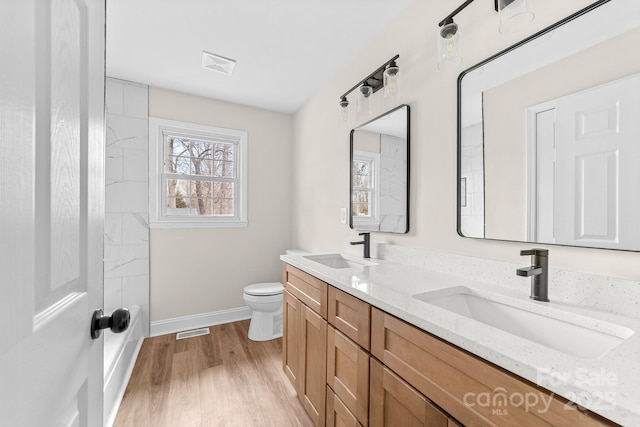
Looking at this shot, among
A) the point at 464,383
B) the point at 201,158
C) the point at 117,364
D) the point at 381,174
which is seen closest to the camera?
the point at 464,383

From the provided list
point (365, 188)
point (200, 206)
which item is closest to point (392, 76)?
point (365, 188)

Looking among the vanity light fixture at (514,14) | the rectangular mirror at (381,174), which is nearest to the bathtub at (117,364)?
the rectangular mirror at (381,174)

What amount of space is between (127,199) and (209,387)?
178cm

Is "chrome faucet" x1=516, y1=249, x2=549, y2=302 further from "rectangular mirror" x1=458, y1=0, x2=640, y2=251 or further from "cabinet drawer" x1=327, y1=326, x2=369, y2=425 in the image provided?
"cabinet drawer" x1=327, y1=326, x2=369, y2=425

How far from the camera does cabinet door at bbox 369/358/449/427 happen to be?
77 centimetres

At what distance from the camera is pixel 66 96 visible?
551mm

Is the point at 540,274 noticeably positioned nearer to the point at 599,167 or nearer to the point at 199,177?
the point at 599,167

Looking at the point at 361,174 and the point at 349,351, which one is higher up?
the point at 361,174

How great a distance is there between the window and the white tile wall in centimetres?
197

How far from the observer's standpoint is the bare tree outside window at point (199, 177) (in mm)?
2760

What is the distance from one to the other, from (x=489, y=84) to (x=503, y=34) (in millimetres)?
195

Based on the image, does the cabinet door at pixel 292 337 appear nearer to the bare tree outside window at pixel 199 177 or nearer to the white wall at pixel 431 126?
the white wall at pixel 431 126

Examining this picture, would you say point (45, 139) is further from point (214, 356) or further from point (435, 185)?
point (214, 356)

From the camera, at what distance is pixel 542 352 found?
1.94ft
